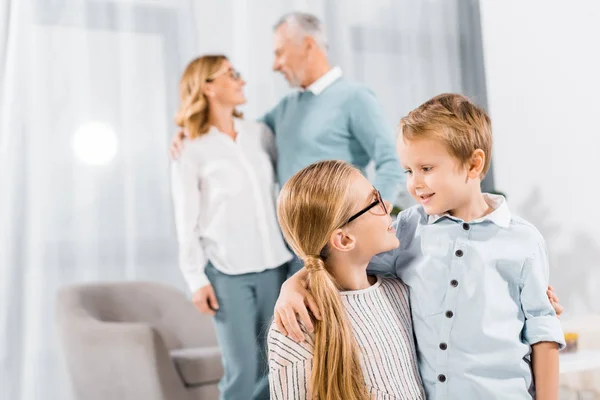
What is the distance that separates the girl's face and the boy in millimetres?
68

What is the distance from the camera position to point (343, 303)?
1207 mm

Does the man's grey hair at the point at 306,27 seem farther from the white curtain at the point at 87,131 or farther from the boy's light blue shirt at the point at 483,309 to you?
the boy's light blue shirt at the point at 483,309

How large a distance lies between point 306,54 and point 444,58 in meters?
1.73

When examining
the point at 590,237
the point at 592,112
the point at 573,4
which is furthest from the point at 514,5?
the point at 590,237

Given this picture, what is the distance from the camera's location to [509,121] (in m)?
3.45

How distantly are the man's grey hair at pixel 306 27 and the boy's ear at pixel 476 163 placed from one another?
1216 mm

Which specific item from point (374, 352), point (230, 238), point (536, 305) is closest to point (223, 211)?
point (230, 238)

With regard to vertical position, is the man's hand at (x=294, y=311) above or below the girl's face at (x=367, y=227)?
below

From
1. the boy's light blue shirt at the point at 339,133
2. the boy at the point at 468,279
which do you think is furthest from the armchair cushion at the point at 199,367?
the boy at the point at 468,279

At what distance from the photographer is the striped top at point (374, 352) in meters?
1.14

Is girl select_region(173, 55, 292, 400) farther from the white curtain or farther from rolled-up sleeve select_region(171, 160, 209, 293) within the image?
the white curtain

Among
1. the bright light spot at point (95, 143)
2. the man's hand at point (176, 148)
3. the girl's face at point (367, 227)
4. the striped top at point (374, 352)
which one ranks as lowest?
the striped top at point (374, 352)

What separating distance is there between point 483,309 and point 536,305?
0.30ft

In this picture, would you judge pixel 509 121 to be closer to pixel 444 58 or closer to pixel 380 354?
pixel 444 58
